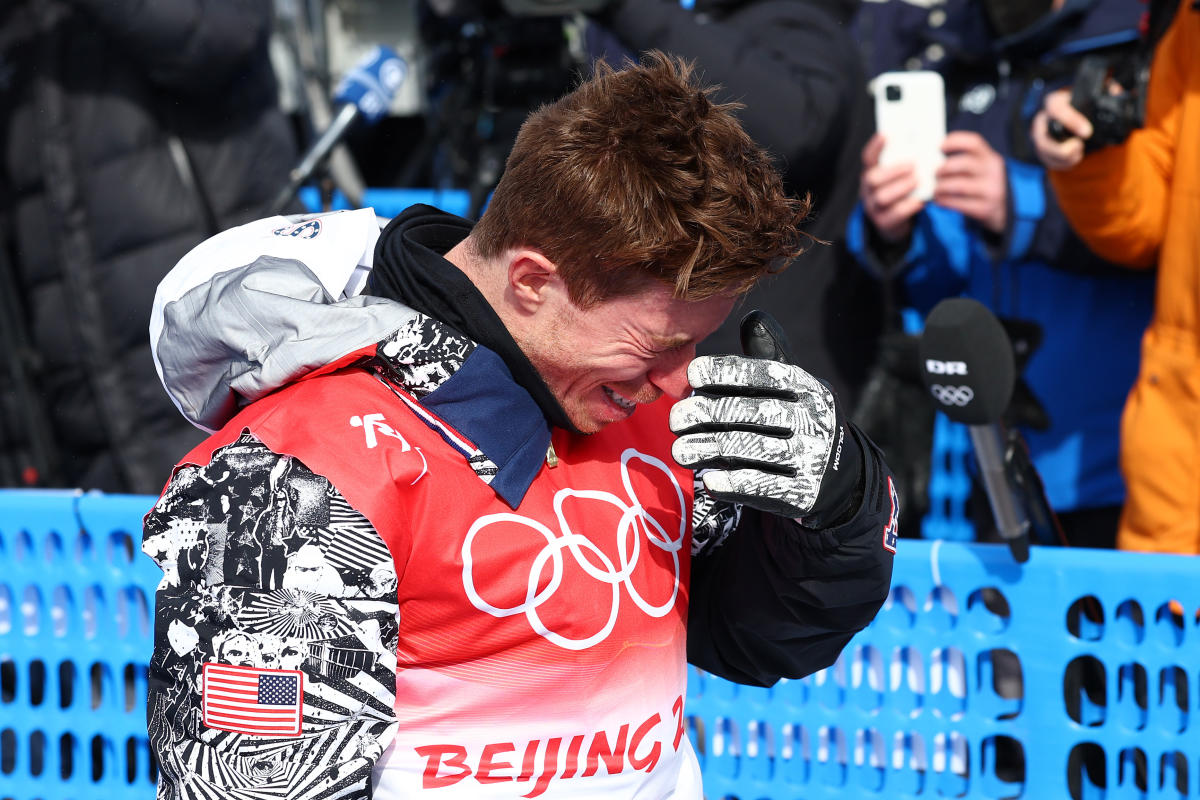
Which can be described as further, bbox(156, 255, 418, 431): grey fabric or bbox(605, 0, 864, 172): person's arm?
bbox(605, 0, 864, 172): person's arm

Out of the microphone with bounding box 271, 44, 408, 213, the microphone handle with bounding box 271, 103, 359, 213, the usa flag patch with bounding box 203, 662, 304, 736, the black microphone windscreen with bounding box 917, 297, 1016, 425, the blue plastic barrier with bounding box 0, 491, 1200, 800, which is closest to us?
the usa flag patch with bounding box 203, 662, 304, 736

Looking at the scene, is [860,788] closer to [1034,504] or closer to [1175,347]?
[1034,504]

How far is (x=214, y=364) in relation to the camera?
1.33 m

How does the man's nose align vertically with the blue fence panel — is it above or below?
above

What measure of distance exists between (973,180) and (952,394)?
0.88 meters

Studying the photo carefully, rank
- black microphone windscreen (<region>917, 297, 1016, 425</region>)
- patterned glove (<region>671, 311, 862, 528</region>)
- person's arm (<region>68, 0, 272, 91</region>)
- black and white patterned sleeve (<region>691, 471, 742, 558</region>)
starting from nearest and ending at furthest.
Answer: patterned glove (<region>671, 311, 862, 528</region>) → black and white patterned sleeve (<region>691, 471, 742, 558</region>) → black microphone windscreen (<region>917, 297, 1016, 425</region>) → person's arm (<region>68, 0, 272, 91</region>)

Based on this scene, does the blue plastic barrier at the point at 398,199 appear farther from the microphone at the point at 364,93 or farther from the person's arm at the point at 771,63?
the person's arm at the point at 771,63

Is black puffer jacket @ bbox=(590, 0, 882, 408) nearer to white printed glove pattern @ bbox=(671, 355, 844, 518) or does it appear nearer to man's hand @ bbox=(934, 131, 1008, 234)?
man's hand @ bbox=(934, 131, 1008, 234)

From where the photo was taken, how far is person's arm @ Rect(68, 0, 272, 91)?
9.14 ft

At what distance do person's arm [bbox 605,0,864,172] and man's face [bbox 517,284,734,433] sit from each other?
1098mm

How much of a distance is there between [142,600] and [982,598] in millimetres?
1549

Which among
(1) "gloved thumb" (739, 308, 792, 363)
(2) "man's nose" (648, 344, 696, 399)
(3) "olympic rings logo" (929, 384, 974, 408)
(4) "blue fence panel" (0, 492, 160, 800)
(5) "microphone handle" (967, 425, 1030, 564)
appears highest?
(1) "gloved thumb" (739, 308, 792, 363)

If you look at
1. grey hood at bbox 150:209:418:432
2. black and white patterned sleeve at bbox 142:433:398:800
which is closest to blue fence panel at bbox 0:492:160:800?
grey hood at bbox 150:209:418:432

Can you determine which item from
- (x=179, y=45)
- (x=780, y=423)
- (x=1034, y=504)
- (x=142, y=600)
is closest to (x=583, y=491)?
(x=780, y=423)
